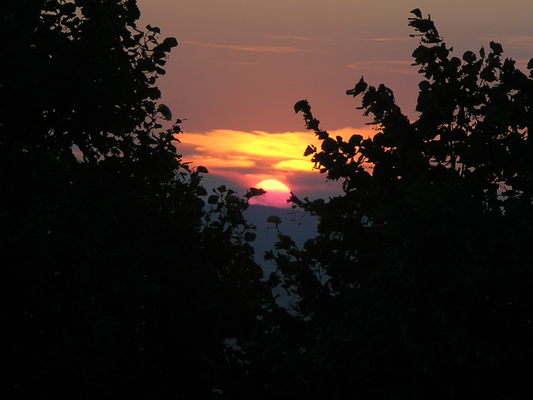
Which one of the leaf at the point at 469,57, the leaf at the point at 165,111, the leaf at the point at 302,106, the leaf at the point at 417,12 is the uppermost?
the leaf at the point at 417,12

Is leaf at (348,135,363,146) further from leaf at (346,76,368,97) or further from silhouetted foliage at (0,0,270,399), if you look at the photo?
silhouetted foliage at (0,0,270,399)

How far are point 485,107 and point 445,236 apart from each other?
14.0 feet

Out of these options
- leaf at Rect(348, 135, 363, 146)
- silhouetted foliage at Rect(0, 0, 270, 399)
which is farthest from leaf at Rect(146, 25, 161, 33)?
leaf at Rect(348, 135, 363, 146)

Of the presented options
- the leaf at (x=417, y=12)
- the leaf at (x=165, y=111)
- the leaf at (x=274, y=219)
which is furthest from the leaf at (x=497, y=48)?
the leaf at (x=165, y=111)

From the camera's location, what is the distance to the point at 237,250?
19.3 metres

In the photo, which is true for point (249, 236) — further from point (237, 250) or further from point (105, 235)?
point (105, 235)

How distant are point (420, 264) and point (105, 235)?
16.8ft

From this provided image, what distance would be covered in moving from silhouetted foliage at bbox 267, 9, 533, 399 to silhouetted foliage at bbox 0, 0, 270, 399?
1.48 meters

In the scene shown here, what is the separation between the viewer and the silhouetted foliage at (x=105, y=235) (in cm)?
1335

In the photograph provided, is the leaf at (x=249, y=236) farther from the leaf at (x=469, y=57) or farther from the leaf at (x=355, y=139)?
the leaf at (x=469, y=57)

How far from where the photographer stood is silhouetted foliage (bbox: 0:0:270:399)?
13352mm

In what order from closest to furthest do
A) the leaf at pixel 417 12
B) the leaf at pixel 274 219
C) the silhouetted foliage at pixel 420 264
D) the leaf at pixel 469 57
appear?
the silhouetted foliage at pixel 420 264
the leaf at pixel 417 12
the leaf at pixel 274 219
the leaf at pixel 469 57

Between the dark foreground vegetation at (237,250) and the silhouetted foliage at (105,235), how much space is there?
35 millimetres

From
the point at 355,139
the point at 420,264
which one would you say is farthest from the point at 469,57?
the point at 420,264
